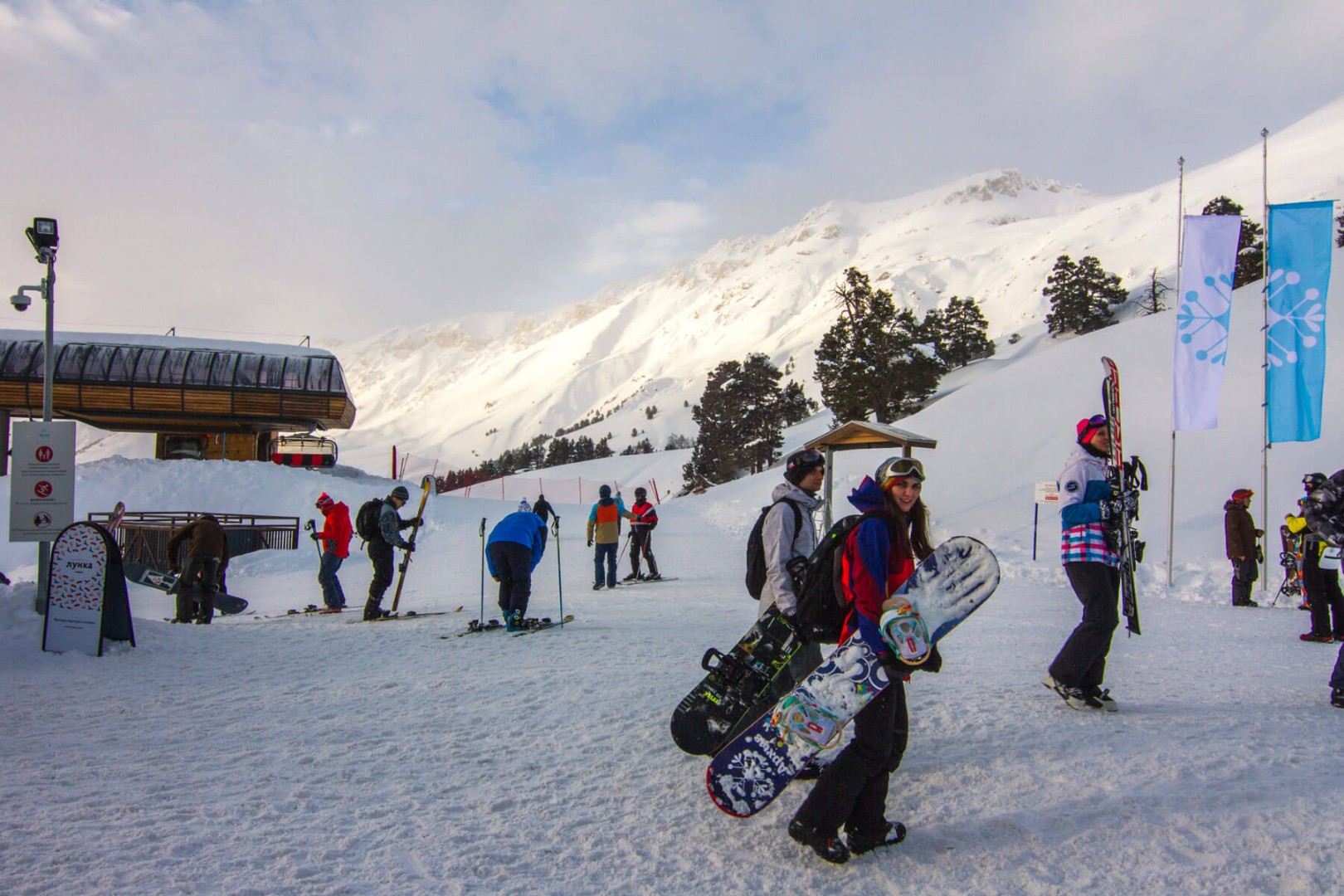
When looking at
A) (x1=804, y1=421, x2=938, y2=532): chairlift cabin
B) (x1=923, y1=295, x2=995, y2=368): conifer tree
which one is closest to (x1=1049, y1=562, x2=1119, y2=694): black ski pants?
(x1=804, y1=421, x2=938, y2=532): chairlift cabin

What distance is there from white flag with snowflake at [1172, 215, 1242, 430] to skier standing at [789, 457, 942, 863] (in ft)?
35.8

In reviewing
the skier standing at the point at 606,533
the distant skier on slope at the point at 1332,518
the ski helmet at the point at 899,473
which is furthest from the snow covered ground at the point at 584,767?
the skier standing at the point at 606,533

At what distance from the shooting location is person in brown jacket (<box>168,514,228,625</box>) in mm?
10133

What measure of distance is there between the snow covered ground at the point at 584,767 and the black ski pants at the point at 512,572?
443 millimetres

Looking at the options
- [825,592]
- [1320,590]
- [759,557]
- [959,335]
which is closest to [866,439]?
[1320,590]

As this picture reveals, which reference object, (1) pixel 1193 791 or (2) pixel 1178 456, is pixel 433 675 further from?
(2) pixel 1178 456

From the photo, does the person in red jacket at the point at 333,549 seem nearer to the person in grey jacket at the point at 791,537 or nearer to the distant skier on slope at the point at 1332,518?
the person in grey jacket at the point at 791,537

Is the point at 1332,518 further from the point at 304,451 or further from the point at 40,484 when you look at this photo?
the point at 304,451

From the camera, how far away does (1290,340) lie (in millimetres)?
11398

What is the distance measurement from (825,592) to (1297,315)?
1182 centimetres

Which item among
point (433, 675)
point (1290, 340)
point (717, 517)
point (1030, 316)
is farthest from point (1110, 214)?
point (433, 675)

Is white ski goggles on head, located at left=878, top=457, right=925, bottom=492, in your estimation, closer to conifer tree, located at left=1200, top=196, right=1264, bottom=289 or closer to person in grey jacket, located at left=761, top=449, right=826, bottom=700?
person in grey jacket, located at left=761, top=449, right=826, bottom=700

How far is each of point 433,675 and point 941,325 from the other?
55.7 m

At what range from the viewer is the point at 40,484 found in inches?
302
